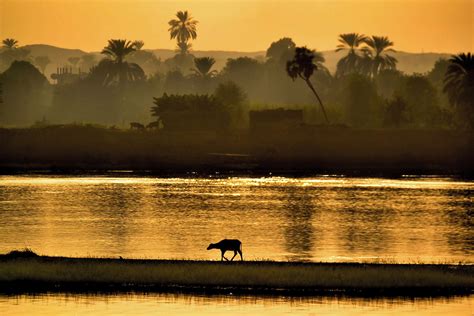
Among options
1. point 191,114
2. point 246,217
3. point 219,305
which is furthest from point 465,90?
point 219,305

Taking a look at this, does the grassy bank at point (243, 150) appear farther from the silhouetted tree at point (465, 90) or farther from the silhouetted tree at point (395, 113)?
the silhouetted tree at point (395, 113)

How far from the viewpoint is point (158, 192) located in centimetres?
10244

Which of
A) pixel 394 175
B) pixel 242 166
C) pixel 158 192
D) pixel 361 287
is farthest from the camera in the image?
pixel 242 166

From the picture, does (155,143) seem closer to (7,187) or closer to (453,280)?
(7,187)

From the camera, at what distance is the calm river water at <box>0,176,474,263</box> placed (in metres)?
56.7

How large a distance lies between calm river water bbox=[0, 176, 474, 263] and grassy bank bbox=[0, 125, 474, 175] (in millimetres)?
18714

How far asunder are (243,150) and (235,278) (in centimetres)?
11526

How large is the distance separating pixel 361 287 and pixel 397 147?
116448 millimetres

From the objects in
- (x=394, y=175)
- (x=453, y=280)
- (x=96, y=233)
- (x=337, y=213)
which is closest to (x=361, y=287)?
(x=453, y=280)

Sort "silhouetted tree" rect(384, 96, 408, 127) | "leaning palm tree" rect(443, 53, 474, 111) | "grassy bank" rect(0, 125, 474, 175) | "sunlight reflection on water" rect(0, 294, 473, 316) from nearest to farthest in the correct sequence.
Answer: "sunlight reflection on water" rect(0, 294, 473, 316), "grassy bank" rect(0, 125, 474, 175), "leaning palm tree" rect(443, 53, 474, 111), "silhouetted tree" rect(384, 96, 408, 127)

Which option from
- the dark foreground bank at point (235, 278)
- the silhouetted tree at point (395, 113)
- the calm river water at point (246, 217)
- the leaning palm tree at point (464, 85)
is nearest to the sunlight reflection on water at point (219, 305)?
the dark foreground bank at point (235, 278)

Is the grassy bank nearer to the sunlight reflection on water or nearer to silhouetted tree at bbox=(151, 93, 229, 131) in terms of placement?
silhouetted tree at bbox=(151, 93, 229, 131)

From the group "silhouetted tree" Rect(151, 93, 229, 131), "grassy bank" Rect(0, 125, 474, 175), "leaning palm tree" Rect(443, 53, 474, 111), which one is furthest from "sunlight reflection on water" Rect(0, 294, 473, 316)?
"silhouetted tree" Rect(151, 93, 229, 131)

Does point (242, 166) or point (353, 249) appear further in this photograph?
point (242, 166)
